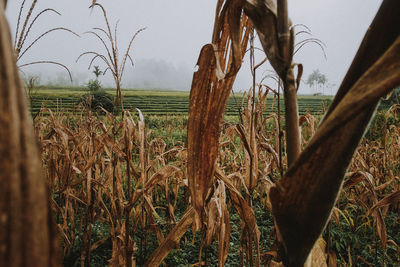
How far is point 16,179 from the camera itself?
0.13m

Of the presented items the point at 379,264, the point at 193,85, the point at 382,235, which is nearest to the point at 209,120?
the point at 193,85

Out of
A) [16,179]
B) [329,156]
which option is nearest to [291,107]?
[329,156]

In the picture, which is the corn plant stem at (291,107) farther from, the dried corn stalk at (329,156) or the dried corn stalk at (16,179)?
the dried corn stalk at (16,179)

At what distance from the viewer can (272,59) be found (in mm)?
332

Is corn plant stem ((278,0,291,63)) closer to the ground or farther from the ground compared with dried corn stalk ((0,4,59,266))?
farther from the ground

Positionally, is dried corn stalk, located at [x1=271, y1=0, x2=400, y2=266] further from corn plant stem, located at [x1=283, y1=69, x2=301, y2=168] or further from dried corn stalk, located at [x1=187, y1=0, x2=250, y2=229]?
dried corn stalk, located at [x1=187, y1=0, x2=250, y2=229]

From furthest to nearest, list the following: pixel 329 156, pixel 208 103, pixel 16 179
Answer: pixel 208 103 < pixel 329 156 < pixel 16 179

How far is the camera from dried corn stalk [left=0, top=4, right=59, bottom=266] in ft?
0.42

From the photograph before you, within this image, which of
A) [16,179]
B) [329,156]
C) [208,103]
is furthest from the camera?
[208,103]

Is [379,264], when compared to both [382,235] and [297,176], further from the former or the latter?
[297,176]

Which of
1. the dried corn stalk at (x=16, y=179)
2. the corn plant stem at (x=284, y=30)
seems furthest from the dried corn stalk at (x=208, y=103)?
the dried corn stalk at (x=16, y=179)

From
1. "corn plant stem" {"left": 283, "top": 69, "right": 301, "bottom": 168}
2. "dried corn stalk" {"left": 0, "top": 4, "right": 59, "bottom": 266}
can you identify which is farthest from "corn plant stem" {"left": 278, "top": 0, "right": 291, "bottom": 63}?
"dried corn stalk" {"left": 0, "top": 4, "right": 59, "bottom": 266}

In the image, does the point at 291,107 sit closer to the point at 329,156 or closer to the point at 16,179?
the point at 329,156

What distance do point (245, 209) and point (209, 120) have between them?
0.56m
